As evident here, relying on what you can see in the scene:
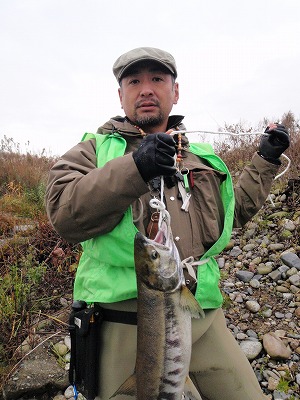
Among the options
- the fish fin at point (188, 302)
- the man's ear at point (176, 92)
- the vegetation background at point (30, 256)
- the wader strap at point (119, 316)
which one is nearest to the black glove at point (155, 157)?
the fish fin at point (188, 302)

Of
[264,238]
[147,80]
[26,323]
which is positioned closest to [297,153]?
[264,238]

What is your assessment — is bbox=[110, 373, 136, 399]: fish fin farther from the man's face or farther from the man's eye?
the man's eye

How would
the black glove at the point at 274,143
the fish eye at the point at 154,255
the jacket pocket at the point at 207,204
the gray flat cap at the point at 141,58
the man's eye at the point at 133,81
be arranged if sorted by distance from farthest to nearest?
the black glove at the point at 274,143 < the man's eye at the point at 133,81 < the gray flat cap at the point at 141,58 < the jacket pocket at the point at 207,204 < the fish eye at the point at 154,255

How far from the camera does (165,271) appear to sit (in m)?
1.95

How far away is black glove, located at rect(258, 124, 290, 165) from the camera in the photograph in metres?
2.96

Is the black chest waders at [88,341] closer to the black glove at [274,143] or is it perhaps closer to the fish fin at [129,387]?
the fish fin at [129,387]

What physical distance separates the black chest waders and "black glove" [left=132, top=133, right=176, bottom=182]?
0.95 metres

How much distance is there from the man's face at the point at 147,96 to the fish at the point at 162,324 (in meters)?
1.10

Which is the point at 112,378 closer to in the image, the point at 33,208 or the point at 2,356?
the point at 2,356

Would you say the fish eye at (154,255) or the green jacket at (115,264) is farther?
the green jacket at (115,264)

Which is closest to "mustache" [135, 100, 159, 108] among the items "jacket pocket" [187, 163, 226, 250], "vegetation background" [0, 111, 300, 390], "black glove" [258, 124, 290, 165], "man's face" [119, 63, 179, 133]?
"man's face" [119, 63, 179, 133]

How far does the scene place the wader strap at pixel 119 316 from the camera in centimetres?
235

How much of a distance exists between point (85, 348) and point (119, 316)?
1.02ft

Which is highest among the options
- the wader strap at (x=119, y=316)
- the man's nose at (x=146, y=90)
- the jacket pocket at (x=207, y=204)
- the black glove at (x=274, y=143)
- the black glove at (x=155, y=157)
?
the man's nose at (x=146, y=90)
